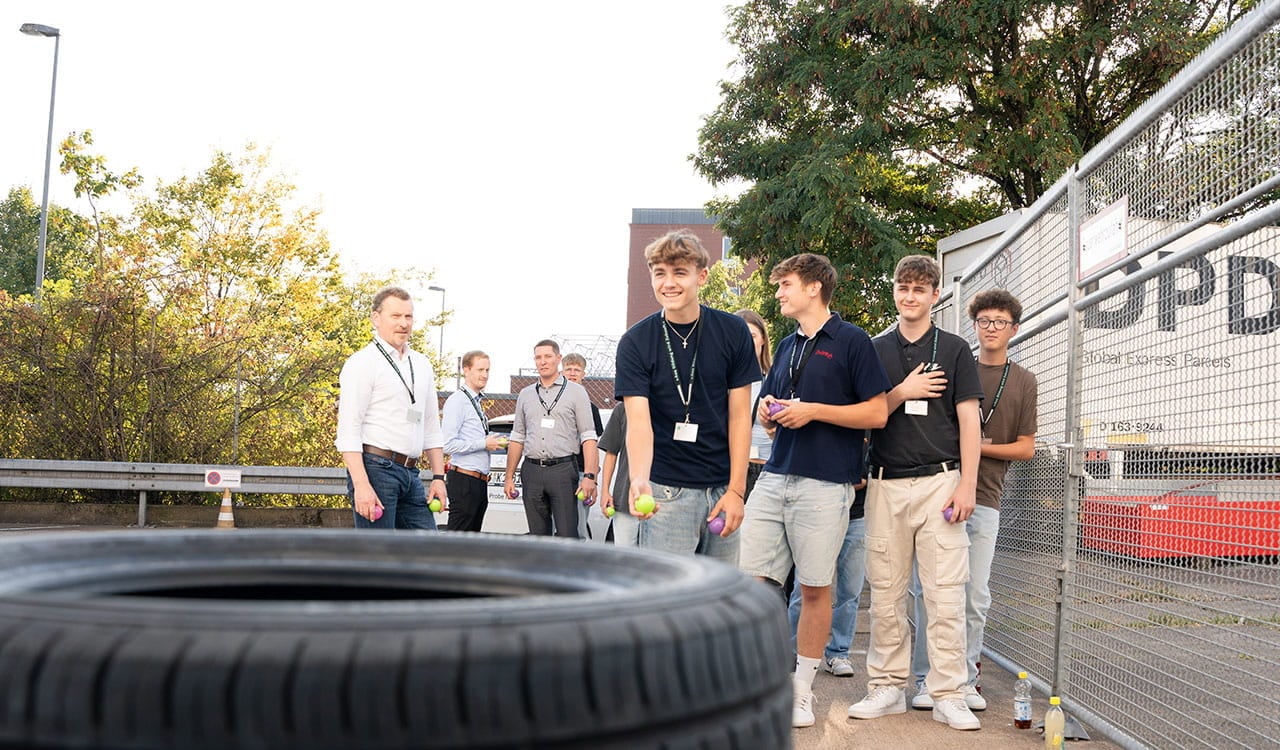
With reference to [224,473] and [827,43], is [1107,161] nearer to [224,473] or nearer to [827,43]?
[224,473]

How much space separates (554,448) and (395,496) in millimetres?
2732

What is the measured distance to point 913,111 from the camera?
23125 millimetres

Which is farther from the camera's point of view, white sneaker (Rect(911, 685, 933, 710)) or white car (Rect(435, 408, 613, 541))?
white car (Rect(435, 408, 613, 541))

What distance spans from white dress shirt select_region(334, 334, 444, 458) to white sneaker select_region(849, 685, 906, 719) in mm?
2735

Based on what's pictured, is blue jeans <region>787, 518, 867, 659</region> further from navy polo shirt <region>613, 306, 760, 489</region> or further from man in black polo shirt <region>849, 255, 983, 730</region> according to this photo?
navy polo shirt <region>613, 306, 760, 489</region>

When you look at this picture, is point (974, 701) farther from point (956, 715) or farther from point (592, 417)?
point (592, 417)

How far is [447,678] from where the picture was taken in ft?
4.44

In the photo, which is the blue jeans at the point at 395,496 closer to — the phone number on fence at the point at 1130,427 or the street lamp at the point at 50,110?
the phone number on fence at the point at 1130,427

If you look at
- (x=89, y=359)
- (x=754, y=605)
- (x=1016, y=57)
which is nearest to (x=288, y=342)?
(x=89, y=359)

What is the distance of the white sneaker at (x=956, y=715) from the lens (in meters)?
5.57

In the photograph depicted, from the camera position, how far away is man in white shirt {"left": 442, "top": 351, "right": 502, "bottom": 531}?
9.12 meters

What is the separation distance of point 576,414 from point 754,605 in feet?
24.4

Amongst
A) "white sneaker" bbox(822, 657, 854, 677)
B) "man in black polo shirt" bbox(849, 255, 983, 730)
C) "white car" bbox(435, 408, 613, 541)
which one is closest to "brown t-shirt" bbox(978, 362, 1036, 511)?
"man in black polo shirt" bbox(849, 255, 983, 730)

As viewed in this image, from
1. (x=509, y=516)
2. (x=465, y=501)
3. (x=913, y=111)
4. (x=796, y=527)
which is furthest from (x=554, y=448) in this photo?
(x=913, y=111)
